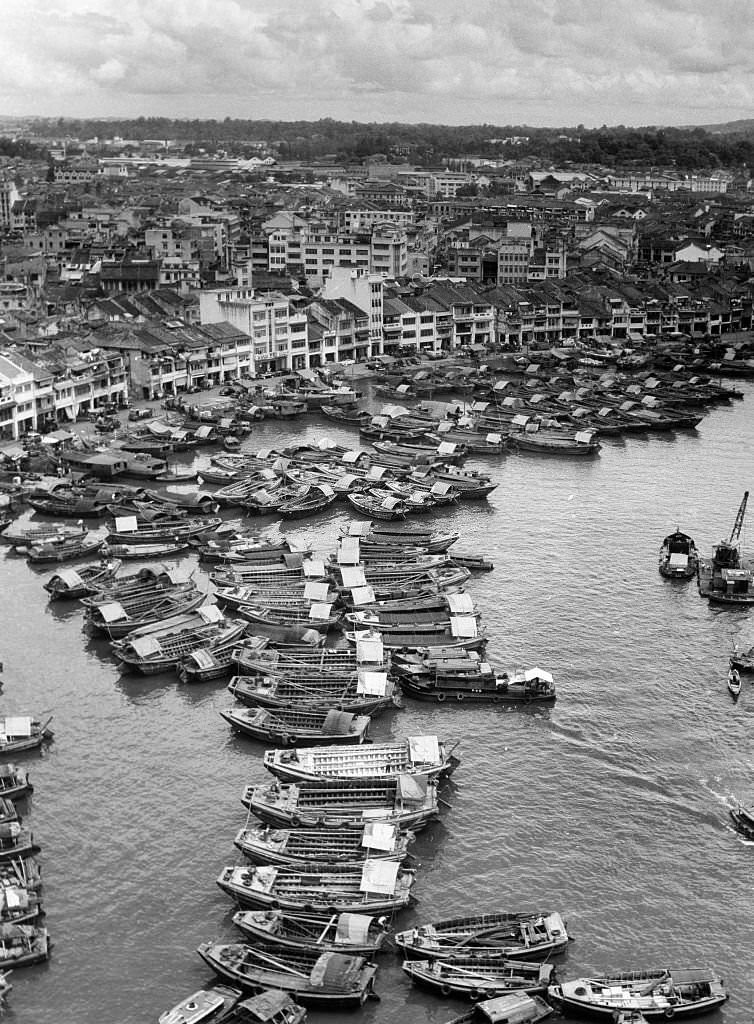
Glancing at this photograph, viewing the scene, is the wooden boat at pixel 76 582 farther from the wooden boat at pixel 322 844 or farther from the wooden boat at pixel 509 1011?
the wooden boat at pixel 509 1011

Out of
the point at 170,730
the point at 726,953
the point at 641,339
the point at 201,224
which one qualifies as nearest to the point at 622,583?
the point at 170,730

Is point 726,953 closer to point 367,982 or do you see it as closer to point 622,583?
point 367,982

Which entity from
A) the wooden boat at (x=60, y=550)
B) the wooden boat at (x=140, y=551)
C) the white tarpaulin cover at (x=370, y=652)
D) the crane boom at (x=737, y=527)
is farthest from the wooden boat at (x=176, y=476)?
the crane boom at (x=737, y=527)

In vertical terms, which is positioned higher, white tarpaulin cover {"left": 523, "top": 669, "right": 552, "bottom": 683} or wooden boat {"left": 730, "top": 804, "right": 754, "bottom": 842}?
white tarpaulin cover {"left": 523, "top": 669, "right": 552, "bottom": 683}

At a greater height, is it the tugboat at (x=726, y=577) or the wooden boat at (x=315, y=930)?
the tugboat at (x=726, y=577)

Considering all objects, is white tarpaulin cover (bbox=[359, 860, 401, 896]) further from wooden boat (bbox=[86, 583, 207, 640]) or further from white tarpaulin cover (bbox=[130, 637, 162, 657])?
wooden boat (bbox=[86, 583, 207, 640])

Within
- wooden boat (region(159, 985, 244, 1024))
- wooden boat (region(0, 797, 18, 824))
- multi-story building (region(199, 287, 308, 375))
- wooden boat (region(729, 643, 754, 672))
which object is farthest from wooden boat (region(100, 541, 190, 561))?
multi-story building (region(199, 287, 308, 375))
